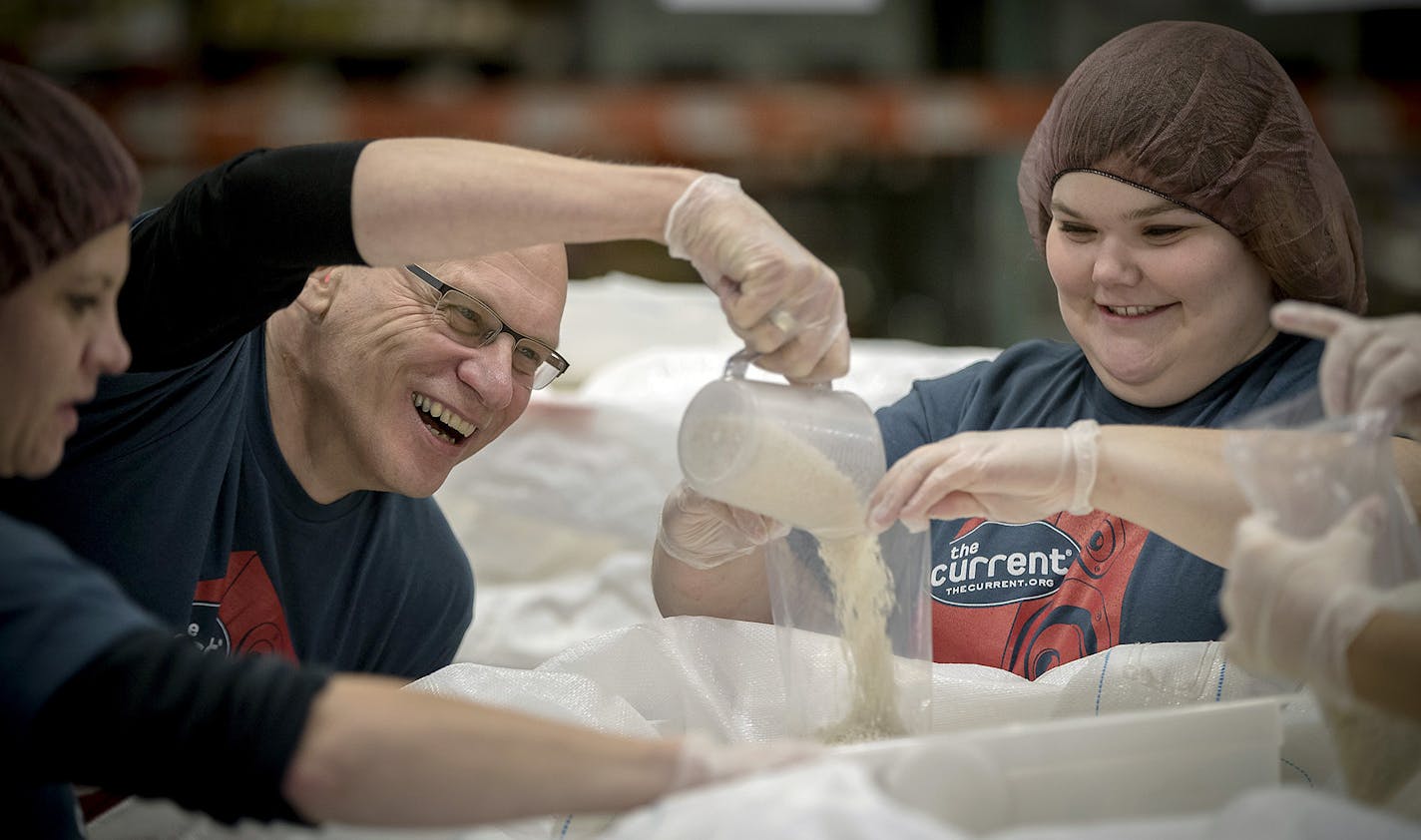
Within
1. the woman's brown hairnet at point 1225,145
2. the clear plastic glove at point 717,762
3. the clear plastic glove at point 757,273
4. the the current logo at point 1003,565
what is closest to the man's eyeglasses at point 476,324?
the clear plastic glove at point 757,273

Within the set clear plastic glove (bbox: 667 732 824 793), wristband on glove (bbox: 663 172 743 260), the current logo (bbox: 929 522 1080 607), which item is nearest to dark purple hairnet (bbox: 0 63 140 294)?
wristband on glove (bbox: 663 172 743 260)

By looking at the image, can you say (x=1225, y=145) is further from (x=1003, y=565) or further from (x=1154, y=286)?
(x=1003, y=565)

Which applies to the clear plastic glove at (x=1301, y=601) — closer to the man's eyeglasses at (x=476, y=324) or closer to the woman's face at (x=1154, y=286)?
the woman's face at (x=1154, y=286)

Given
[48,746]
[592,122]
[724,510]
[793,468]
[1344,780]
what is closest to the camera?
[48,746]

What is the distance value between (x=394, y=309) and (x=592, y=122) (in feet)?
11.4

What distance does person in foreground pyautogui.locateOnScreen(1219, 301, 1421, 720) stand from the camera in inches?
43.8

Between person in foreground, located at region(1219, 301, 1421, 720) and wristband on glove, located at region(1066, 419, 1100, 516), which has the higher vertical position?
person in foreground, located at region(1219, 301, 1421, 720)

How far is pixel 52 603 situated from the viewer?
1.03 m

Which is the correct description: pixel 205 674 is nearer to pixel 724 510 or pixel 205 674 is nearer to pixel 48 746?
pixel 48 746

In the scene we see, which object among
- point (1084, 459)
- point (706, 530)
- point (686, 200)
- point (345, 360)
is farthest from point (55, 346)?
point (1084, 459)

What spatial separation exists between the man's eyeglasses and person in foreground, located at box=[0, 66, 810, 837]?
78 cm

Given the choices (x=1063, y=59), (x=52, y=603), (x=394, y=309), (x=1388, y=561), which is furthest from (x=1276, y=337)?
(x=1063, y=59)

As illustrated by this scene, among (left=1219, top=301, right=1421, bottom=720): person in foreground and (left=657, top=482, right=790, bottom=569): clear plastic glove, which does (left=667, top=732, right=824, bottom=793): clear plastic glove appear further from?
(left=657, top=482, right=790, bottom=569): clear plastic glove

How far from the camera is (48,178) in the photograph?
111 centimetres
